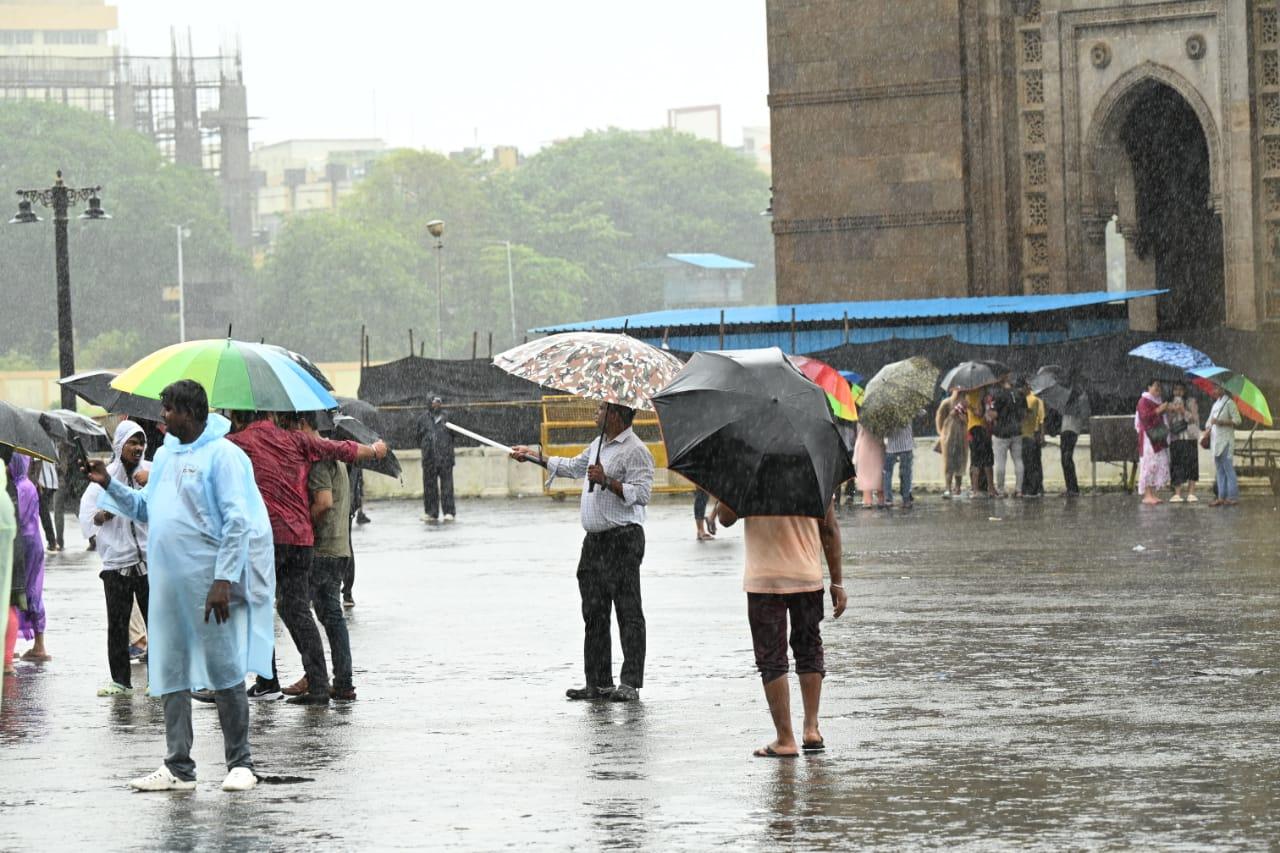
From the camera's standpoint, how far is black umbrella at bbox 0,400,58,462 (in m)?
10.5

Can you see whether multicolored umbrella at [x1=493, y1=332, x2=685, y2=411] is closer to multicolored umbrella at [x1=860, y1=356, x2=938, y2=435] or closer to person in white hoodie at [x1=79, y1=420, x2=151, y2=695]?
person in white hoodie at [x1=79, y1=420, x2=151, y2=695]

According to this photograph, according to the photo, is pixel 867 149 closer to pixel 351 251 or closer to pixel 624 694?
pixel 624 694

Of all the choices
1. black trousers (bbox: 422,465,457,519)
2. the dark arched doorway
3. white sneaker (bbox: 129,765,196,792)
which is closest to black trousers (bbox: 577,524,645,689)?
white sneaker (bbox: 129,765,196,792)

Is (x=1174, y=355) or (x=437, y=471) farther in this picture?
(x=437, y=471)

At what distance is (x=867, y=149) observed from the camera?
123ft

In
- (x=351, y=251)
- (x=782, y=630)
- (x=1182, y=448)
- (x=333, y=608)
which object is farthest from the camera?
(x=351, y=251)

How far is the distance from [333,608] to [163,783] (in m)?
2.94

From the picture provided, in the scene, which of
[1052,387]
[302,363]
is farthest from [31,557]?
[1052,387]

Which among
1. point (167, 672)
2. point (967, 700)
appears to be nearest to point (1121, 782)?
point (967, 700)

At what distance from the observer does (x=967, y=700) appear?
11.1 m

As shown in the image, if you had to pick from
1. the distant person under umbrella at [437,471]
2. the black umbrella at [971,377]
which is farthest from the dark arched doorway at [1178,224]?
the distant person under umbrella at [437,471]

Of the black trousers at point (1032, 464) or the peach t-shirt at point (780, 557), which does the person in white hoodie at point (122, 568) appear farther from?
the black trousers at point (1032, 464)

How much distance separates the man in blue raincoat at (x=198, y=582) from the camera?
909cm

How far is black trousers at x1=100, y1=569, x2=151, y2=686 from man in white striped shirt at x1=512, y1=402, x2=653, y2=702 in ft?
8.06
